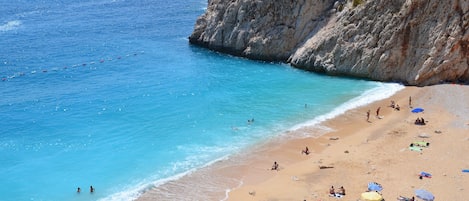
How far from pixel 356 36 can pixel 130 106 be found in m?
28.2

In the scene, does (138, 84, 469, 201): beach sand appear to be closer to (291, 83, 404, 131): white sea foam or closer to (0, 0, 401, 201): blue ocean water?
(291, 83, 404, 131): white sea foam

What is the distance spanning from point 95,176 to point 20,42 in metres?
53.7

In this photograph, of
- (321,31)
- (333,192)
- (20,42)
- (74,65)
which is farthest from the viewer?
(20,42)

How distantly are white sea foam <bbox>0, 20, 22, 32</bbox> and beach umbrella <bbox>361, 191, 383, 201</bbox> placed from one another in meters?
82.0

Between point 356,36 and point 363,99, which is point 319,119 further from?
point 356,36

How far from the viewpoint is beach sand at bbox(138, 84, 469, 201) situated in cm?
3725

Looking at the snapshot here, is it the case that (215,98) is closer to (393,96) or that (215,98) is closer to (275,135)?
(275,135)

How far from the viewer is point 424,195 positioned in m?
35.1

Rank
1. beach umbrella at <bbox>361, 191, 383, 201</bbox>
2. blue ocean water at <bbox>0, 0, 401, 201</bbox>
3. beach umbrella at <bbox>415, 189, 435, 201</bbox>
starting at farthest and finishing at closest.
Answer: blue ocean water at <bbox>0, 0, 401, 201</bbox>, beach umbrella at <bbox>415, 189, 435, 201</bbox>, beach umbrella at <bbox>361, 191, 383, 201</bbox>

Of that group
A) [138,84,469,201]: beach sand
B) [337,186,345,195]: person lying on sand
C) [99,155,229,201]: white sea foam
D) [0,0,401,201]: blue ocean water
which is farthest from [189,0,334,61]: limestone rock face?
[337,186,345,195]: person lying on sand

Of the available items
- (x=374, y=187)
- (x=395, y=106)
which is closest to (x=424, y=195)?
(x=374, y=187)

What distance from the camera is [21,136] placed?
49406 millimetres

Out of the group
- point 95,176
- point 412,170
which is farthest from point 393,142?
point 95,176

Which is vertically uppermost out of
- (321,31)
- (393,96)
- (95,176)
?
(321,31)
